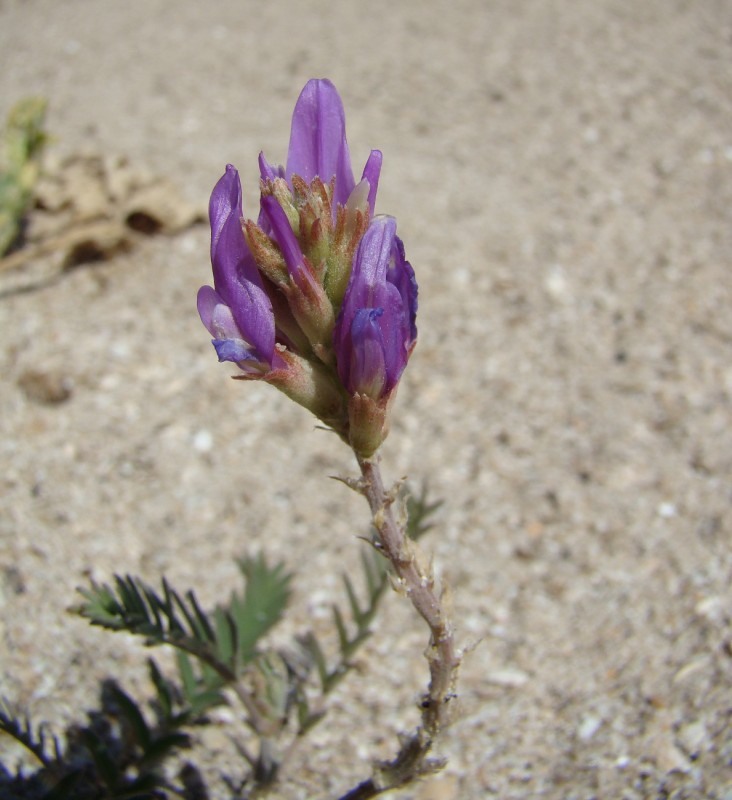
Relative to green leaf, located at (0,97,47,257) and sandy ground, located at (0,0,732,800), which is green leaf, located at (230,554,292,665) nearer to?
sandy ground, located at (0,0,732,800)

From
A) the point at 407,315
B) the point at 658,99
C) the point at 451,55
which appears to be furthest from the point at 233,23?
the point at 407,315

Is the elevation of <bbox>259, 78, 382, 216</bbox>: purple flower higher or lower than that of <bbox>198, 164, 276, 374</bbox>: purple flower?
higher

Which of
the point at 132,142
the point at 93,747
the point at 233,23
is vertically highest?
the point at 233,23

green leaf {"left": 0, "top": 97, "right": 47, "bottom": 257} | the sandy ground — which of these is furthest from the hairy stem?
green leaf {"left": 0, "top": 97, "right": 47, "bottom": 257}

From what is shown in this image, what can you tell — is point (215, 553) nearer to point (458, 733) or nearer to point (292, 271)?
point (458, 733)

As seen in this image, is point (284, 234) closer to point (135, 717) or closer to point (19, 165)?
point (135, 717)

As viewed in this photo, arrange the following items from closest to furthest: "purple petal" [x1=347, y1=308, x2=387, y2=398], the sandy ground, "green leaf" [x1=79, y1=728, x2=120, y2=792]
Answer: "purple petal" [x1=347, y1=308, x2=387, y2=398]
"green leaf" [x1=79, y1=728, x2=120, y2=792]
the sandy ground

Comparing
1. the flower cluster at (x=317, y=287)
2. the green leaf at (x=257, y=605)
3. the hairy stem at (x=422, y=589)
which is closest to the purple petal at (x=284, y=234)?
the flower cluster at (x=317, y=287)

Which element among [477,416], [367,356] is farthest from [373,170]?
[477,416]
